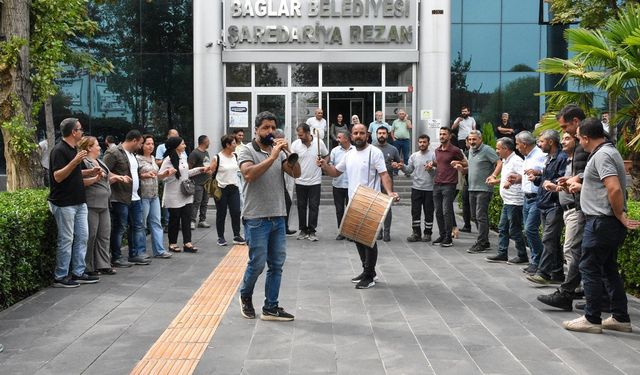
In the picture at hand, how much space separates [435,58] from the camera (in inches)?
837

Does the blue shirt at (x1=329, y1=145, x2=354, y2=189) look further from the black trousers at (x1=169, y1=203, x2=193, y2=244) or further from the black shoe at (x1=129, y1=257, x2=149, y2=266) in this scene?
the black shoe at (x1=129, y1=257, x2=149, y2=266)

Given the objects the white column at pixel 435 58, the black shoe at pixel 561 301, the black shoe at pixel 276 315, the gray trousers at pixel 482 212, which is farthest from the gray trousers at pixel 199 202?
the white column at pixel 435 58

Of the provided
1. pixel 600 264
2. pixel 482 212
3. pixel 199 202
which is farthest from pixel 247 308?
pixel 199 202

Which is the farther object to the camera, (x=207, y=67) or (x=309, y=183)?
(x=207, y=67)

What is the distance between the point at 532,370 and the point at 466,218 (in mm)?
8452

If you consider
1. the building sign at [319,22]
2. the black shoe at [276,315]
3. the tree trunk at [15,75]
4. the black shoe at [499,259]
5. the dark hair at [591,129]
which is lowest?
the black shoe at [499,259]

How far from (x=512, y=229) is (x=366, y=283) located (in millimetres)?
2714

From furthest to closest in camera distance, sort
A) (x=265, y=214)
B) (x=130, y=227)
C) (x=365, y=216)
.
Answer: (x=130, y=227), (x=365, y=216), (x=265, y=214)

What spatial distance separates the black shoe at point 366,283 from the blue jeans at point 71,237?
124 inches

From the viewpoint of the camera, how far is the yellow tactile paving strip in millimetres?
5199

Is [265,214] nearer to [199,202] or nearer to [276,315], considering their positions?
[276,315]

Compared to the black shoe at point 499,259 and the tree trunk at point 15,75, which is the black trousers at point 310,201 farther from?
the tree trunk at point 15,75

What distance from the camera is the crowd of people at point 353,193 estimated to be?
6203mm

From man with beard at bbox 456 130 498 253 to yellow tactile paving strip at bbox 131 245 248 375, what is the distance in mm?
3826
